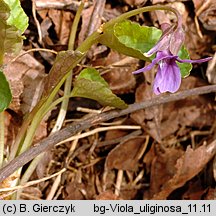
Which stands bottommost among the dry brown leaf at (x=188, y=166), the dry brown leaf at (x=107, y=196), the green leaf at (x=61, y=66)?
the dry brown leaf at (x=107, y=196)

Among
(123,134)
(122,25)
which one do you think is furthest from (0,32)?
(123,134)

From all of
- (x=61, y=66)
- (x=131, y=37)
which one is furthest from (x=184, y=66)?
(x=61, y=66)

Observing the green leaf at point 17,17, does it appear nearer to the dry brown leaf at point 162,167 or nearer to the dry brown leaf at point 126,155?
the dry brown leaf at point 126,155

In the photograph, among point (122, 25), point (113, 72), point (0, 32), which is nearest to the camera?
point (0, 32)

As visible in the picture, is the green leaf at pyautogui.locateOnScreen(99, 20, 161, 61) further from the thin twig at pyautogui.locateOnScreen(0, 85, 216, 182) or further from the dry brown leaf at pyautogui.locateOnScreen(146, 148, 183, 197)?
the dry brown leaf at pyautogui.locateOnScreen(146, 148, 183, 197)

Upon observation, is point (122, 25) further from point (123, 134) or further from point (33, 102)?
point (123, 134)

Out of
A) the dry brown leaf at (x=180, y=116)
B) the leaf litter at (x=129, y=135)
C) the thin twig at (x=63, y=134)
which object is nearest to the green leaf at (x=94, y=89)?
the thin twig at (x=63, y=134)
